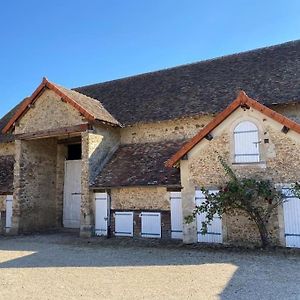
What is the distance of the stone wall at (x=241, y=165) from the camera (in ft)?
33.1

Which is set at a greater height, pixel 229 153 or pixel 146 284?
pixel 229 153

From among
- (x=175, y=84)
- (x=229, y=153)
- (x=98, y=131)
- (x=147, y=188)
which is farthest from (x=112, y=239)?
(x=175, y=84)

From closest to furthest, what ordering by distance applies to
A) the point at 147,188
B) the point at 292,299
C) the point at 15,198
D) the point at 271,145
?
the point at 292,299 → the point at 271,145 → the point at 147,188 → the point at 15,198

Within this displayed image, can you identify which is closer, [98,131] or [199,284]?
[199,284]

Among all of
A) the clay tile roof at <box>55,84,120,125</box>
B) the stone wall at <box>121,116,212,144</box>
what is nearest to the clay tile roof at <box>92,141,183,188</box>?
the stone wall at <box>121,116,212,144</box>

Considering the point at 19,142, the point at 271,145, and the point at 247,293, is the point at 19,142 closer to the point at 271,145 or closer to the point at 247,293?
the point at 271,145

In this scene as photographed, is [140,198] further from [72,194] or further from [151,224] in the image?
[72,194]

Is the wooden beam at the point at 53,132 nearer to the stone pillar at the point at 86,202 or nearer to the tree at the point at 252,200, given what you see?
the stone pillar at the point at 86,202

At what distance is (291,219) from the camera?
991 centimetres

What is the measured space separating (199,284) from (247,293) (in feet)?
3.43

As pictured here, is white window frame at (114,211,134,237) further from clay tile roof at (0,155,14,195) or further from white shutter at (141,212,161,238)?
clay tile roof at (0,155,14,195)

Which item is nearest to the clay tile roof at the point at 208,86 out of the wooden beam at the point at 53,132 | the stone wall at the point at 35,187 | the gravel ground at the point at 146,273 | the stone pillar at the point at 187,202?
the wooden beam at the point at 53,132

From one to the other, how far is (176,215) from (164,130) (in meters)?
4.44

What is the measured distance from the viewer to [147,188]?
12805mm
